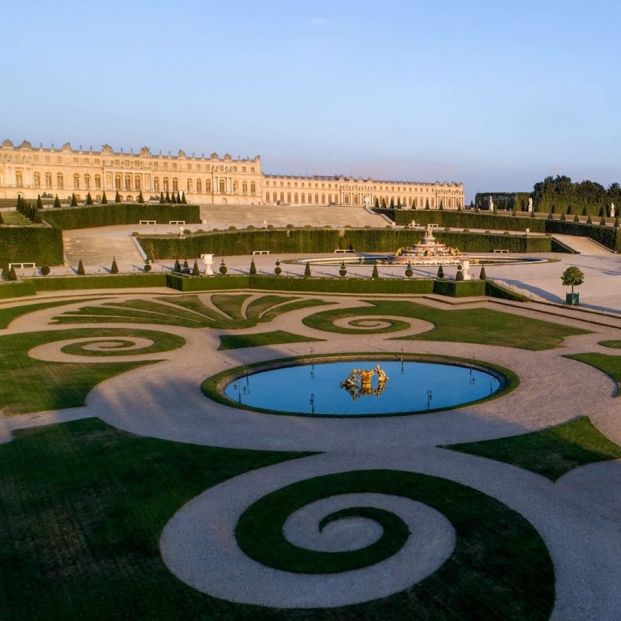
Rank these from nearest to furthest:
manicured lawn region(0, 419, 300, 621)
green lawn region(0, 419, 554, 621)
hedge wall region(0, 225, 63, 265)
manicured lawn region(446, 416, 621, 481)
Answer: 1. green lawn region(0, 419, 554, 621)
2. manicured lawn region(0, 419, 300, 621)
3. manicured lawn region(446, 416, 621, 481)
4. hedge wall region(0, 225, 63, 265)

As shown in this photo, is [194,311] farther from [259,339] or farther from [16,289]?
[16,289]

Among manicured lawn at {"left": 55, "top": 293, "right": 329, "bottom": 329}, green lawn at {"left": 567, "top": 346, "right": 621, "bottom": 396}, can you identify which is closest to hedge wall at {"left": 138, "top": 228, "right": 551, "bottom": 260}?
manicured lawn at {"left": 55, "top": 293, "right": 329, "bottom": 329}

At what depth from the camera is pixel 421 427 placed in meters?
18.3

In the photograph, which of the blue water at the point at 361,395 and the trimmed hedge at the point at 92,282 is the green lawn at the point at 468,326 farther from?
the trimmed hedge at the point at 92,282

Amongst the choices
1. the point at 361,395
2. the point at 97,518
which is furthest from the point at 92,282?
the point at 97,518

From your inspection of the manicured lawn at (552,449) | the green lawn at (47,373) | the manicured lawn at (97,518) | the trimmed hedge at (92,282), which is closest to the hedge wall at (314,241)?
the trimmed hedge at (92,282)

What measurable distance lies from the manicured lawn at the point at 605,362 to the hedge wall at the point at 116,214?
56939 millimetres

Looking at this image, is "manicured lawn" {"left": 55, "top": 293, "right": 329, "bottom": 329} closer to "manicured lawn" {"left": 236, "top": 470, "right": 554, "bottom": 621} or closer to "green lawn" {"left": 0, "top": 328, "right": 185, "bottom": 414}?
"green lawn" {"left": 0, "top": 328, "right": 185, "bottom": 414}

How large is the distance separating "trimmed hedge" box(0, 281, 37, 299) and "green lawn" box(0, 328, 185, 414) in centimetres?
1199

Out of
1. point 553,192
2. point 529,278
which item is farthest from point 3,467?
point 553,192

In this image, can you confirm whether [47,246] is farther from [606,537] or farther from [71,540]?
[606,537]

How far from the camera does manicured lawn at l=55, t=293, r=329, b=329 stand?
36.2 meters

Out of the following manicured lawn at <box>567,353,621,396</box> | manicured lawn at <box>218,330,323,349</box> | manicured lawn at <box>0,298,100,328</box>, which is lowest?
manicured lawn at <box>218,330,323,349</box>

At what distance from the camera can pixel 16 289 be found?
141 ft
